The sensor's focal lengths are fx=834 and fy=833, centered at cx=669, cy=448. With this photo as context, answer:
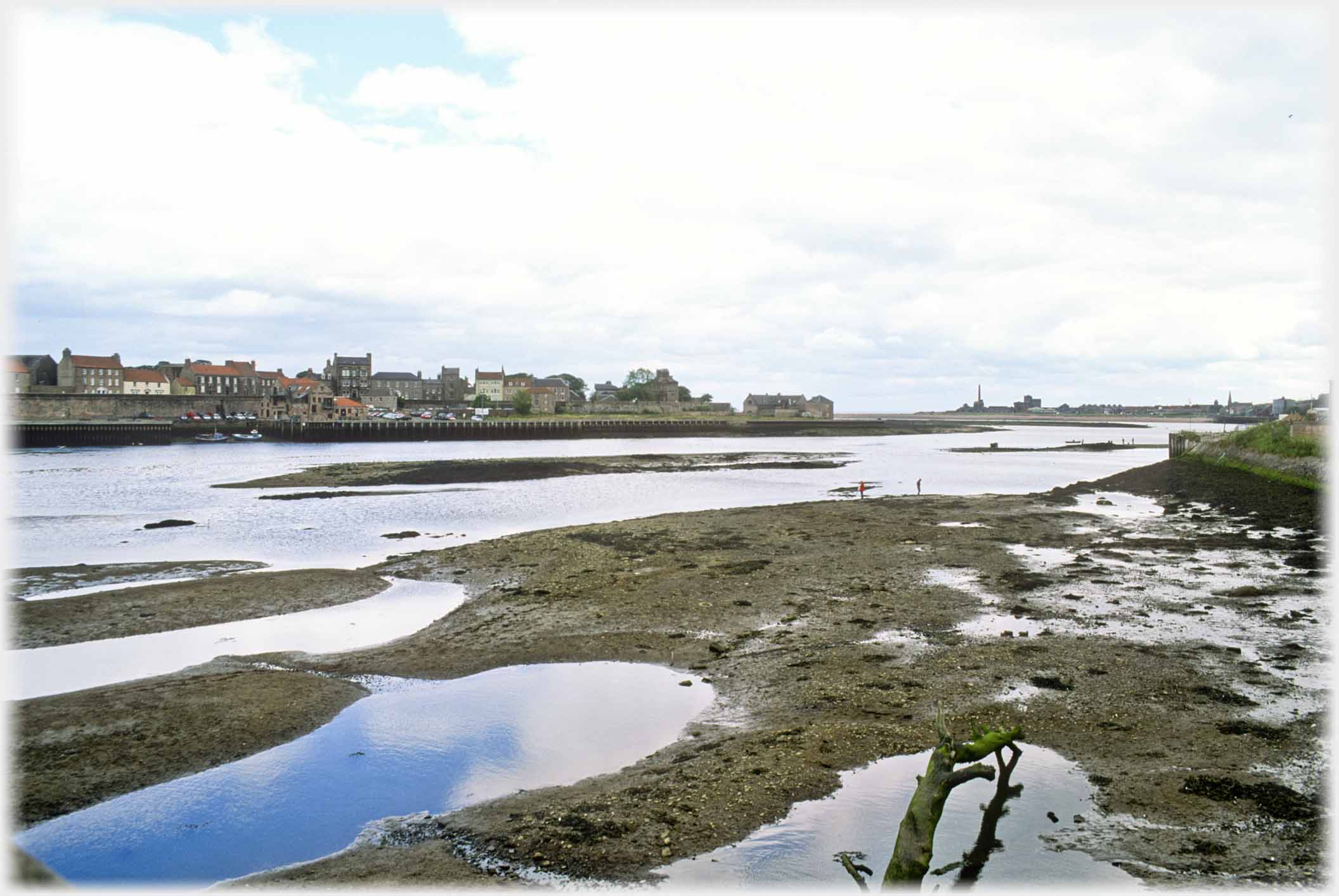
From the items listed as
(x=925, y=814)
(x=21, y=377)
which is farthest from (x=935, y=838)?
(x=21, y=377)

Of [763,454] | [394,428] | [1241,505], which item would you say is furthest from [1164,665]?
[394,428]

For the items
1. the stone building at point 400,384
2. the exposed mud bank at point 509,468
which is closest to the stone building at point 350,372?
the stone building at point 400,384

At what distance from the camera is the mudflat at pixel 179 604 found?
1747 cm

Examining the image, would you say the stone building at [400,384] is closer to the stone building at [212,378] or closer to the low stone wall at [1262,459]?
the stone building at [212,378]

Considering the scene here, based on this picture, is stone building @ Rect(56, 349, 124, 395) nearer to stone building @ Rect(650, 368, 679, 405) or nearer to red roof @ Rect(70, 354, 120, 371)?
red roof @ Rect(70, 354, 120, 371)

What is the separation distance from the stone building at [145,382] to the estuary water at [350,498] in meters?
60.5

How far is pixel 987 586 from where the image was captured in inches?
786

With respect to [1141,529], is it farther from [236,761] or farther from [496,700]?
[236,761]

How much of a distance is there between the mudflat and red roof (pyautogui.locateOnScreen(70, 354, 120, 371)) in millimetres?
146008

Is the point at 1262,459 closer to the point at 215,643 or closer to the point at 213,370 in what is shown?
the point at 215,643

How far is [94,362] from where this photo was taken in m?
142

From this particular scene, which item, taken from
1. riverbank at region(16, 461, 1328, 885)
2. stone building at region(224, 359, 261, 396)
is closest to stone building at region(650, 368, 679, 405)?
stone building at region(224, 359, 261, 396)

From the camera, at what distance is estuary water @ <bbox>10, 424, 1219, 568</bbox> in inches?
1147

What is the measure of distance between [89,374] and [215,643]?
152m
